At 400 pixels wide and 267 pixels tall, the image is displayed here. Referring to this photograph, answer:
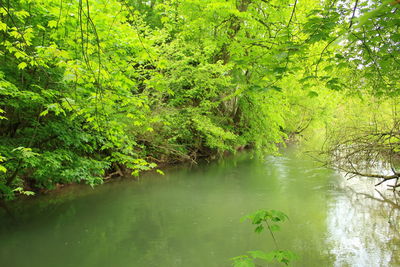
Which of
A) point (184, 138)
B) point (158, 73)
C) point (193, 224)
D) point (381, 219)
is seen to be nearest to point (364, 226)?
point (381, 219)

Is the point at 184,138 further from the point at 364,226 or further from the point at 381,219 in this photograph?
the point at 381,219

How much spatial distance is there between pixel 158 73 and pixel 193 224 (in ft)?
12.7

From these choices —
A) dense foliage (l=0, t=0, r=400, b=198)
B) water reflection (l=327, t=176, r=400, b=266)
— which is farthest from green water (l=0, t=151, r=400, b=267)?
dense foliage (l=0, t=0, r=400, b=198)

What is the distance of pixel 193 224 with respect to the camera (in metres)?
6.85

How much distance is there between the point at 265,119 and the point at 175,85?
405 centimetres

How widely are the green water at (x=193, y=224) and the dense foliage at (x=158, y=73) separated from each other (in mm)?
954

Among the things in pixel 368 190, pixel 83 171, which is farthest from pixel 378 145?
pixel 83 171

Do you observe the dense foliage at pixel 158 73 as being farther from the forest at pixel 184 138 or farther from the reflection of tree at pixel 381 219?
the reflection of tree at pixel 381 219

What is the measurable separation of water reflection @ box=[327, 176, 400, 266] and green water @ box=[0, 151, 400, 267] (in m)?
0.02

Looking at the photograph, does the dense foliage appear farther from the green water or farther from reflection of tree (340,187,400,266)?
reflection of tree (340,187,400,266)

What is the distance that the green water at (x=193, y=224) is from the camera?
5.34 meters

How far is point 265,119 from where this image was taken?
12.3 m

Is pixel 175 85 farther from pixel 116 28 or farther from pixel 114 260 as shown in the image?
pixel 114 260

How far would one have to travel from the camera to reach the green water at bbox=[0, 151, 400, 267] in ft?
17.5
